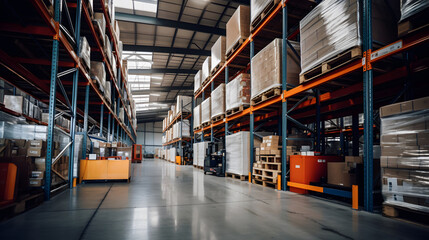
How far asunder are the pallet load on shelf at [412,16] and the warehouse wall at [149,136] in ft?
128

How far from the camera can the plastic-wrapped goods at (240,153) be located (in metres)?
7.24

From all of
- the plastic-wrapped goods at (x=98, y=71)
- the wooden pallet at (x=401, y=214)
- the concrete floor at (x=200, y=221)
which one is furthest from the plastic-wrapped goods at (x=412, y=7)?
the plastic-wrapped goods at (x=98, y=71)

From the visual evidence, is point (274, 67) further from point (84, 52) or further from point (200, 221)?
point (84, 52)

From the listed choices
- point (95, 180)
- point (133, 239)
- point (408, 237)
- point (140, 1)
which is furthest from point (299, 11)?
point (140, 1)

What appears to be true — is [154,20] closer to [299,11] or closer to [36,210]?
[299,11]

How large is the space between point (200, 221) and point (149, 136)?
3905 cm

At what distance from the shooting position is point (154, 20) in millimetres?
11602

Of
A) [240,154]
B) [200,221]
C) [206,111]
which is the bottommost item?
[200,221]

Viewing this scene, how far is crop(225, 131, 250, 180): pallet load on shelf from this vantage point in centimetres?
724

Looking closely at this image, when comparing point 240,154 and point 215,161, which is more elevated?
point 240,154

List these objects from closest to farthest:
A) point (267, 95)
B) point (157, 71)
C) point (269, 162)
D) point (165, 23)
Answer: point (269, 162) < point (267, 95) < point (165, 23) < point (157, 71)

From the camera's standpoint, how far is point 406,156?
2.92m

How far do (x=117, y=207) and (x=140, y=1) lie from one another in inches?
395

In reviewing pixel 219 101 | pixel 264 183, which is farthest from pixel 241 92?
pixel 264 183
